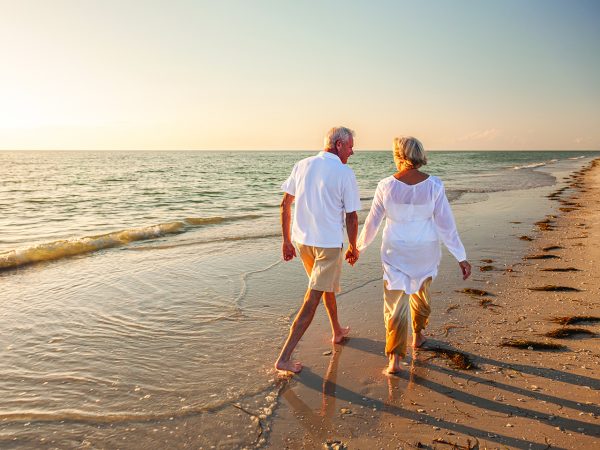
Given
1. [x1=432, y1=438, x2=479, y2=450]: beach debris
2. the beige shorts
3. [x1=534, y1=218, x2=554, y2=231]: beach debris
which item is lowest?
[x1=432, y1=438, x2=479, y2=450]: beach debris

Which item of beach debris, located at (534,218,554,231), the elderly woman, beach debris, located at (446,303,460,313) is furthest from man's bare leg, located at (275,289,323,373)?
beach debris, located at (534,218,554,231)

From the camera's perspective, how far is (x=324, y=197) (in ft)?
12.2

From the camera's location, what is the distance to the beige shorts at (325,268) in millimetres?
3773

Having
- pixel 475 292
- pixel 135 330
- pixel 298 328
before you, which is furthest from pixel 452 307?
pixel 135 330

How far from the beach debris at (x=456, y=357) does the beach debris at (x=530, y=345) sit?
0.53 meters

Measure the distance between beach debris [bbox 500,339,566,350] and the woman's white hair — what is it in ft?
6.70

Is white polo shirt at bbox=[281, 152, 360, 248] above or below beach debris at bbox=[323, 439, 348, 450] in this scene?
above

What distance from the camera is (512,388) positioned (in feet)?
11.3

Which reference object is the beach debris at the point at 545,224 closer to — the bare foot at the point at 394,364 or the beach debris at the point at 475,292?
the beach debris at the point at 475,292

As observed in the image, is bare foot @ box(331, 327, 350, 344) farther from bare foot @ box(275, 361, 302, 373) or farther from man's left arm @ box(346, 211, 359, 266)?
man's left arm @ box(346, 211, 359, 266)

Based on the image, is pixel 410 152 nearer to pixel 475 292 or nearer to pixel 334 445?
pixel 334 445

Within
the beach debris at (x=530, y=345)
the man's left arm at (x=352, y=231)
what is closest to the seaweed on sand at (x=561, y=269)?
the beach debris at (x=530, y=345)

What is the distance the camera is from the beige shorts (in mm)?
3773

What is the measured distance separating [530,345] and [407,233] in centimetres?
175
